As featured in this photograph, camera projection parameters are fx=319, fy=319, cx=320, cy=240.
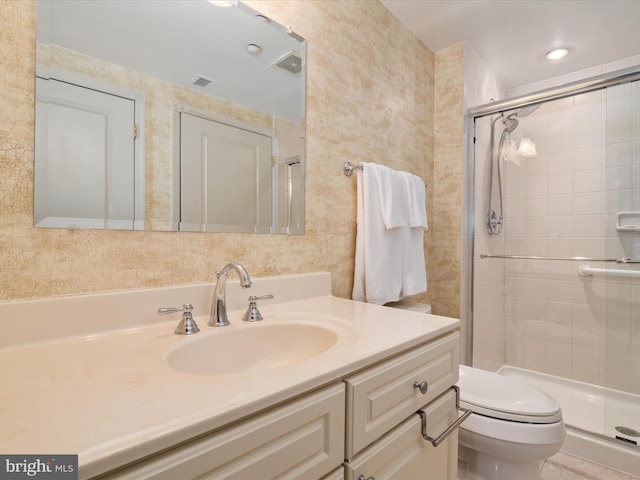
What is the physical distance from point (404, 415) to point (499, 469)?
805 mm

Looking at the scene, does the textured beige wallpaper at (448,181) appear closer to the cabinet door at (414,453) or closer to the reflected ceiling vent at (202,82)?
the cabinet door at (414,453)

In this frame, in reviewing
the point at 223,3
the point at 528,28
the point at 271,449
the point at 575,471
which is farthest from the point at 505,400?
the point at 528,28

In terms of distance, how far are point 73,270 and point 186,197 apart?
321 millimetres

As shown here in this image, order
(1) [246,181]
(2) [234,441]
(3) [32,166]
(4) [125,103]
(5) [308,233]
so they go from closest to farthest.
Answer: (2) [234,441], (3) [32,166], (4) [125,103], (1) [246,181], (5) [308,233]

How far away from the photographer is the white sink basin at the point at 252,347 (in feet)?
2.42

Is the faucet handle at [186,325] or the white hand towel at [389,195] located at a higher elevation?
the white hand towel at [389,195]

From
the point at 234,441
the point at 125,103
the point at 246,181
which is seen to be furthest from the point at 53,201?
the point at 234,441

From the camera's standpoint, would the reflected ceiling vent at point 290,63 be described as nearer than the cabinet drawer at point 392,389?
No

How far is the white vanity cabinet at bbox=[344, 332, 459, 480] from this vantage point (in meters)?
0.61

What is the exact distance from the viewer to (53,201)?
2.34 ft

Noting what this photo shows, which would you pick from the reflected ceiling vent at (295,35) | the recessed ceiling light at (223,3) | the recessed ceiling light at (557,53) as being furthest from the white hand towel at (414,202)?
the recessed ceiling light at (557,53)

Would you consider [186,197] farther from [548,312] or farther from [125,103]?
[548,312]

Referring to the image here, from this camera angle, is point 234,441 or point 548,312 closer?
point 234,441

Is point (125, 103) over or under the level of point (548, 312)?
over
